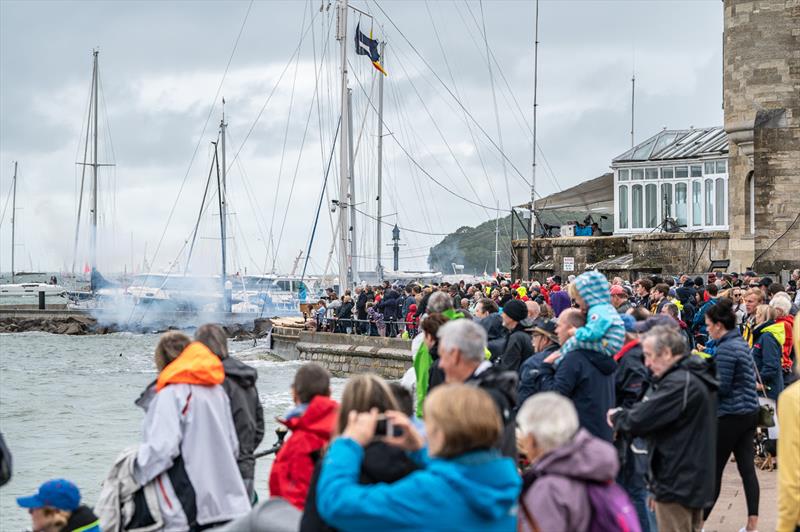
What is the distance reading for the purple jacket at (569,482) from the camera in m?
4.46

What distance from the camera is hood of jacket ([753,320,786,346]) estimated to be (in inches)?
420

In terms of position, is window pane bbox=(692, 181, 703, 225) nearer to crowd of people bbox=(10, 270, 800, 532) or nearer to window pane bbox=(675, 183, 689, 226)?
window pane bbox=(675, 183, 689, 226)

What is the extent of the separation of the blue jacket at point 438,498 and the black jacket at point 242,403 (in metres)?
2.73

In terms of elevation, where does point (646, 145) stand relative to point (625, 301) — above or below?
above

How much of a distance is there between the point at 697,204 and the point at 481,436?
42.0m

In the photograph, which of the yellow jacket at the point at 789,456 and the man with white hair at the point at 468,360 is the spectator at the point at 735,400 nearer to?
the man with white hair at the point at 468,360

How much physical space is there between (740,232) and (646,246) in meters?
8.89

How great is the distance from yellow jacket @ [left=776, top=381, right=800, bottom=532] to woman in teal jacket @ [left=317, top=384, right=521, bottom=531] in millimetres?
1624

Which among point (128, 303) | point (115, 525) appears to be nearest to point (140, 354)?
point (128, 303)

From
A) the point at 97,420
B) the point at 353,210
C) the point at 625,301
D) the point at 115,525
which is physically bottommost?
the point at 97,420

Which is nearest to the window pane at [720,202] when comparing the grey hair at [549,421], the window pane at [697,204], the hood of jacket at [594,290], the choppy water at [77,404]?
the window pane at [697,204]

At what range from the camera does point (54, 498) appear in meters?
6.66

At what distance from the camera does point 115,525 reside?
656 centimetres

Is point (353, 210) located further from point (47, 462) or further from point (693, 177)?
point (47, 462)
